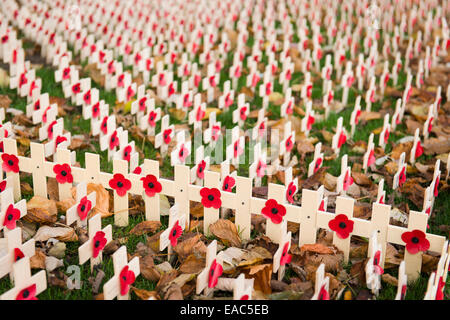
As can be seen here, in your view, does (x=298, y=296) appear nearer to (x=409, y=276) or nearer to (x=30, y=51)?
(x=409, y=276)

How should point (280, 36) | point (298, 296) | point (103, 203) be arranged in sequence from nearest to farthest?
point (298, 296) < point (103, 203) < point (280, 36)

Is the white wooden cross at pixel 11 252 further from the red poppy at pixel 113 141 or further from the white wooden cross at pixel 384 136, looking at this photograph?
the white wooden cross at pixel 384 136

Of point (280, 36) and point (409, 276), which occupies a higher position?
point (280, 36)

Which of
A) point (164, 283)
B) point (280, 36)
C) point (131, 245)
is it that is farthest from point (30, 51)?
point (164, 283)

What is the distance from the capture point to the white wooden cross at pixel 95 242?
2945 millimetres

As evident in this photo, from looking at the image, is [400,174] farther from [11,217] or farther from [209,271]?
[11,217]

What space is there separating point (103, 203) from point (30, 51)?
3.89 metres

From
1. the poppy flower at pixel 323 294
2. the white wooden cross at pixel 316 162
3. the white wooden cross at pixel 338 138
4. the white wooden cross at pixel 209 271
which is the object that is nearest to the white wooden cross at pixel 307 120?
the white wooden cross at pixel 338 138

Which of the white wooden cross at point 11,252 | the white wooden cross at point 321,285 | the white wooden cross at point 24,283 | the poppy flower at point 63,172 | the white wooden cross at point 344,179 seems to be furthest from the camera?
the white wooden cross at point 344,179

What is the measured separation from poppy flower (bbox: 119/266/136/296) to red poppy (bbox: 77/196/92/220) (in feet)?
2.34

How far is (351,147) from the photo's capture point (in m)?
5.01

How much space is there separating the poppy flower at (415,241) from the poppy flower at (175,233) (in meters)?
1.22

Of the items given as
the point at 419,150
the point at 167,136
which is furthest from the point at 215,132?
the point at 419,150

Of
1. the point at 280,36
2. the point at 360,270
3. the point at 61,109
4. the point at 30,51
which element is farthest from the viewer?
the point at 280,36
